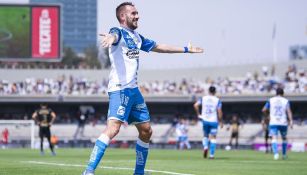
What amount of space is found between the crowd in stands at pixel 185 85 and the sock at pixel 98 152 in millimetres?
54625

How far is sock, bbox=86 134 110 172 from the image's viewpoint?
38.9ft

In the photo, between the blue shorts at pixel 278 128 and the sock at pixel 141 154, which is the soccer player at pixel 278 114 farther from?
the sock at pixel 141 154

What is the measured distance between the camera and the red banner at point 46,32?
61.4 meters

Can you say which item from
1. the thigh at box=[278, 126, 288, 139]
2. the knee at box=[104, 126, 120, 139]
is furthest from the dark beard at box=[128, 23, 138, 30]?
the thigh at box=[278, 126, 288, 139]

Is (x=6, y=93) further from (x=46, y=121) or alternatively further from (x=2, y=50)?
(x=46, y=121)

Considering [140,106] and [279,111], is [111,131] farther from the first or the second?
[279,111]

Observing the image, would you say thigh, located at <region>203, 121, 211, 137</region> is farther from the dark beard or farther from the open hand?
the open hand

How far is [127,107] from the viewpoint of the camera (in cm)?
1233

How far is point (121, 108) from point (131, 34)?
1.16 m

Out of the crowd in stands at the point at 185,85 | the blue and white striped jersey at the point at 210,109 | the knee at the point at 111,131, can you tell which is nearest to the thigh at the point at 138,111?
the knee at the point at 111,131

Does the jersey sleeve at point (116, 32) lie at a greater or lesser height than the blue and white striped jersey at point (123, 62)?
greater

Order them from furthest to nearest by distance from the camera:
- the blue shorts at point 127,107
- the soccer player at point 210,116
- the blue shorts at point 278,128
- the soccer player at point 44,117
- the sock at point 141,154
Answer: the soccer player at point 44,117 → the blue shorts at point 278,128 → the soccer player at point 210,116 → the sock at point 141,154 → the blue shorts at point 127,107

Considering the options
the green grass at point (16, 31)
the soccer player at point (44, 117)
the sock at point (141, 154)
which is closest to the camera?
the sock at point (141, 154)

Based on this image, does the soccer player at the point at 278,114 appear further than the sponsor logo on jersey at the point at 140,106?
Yes
